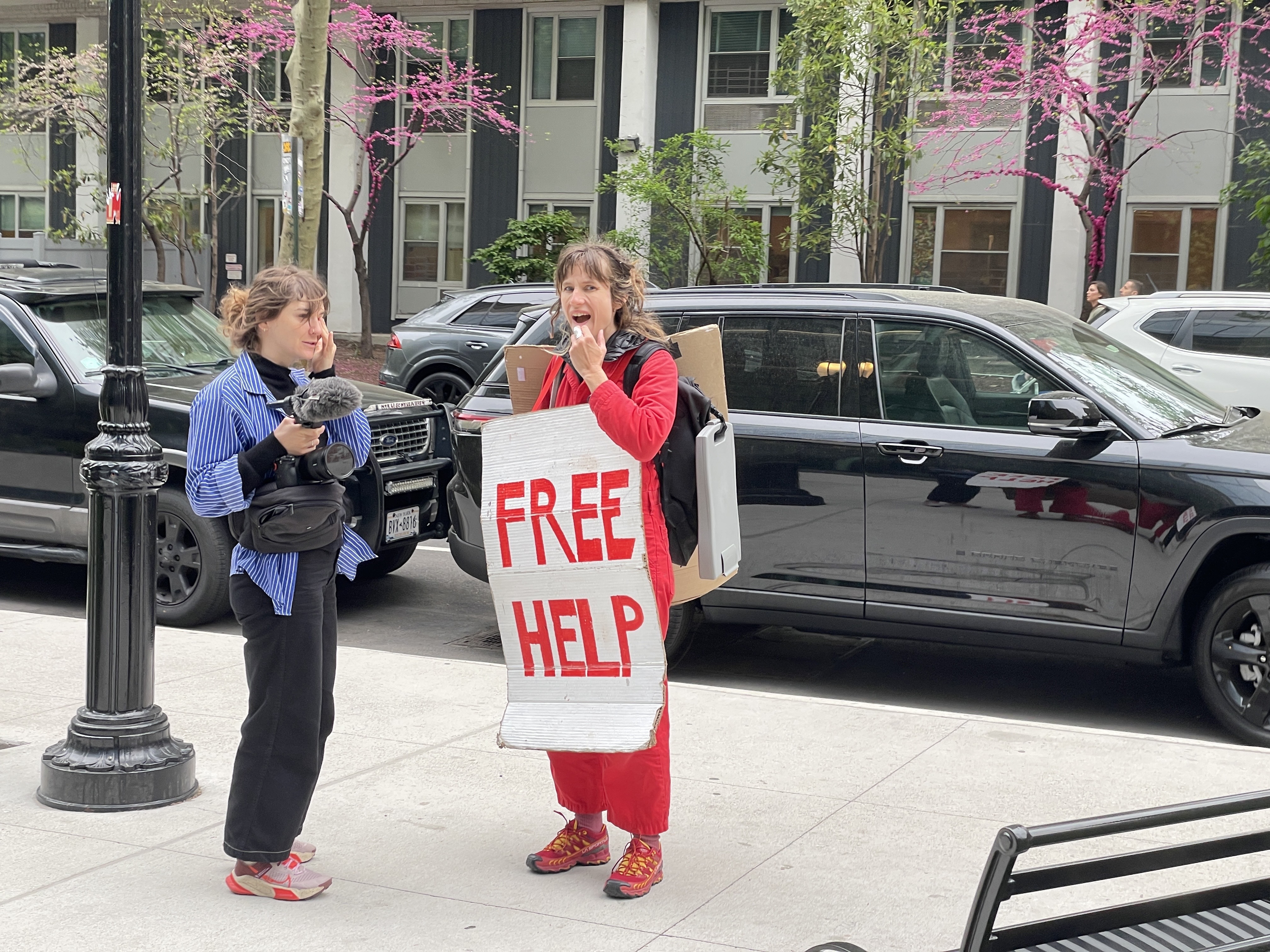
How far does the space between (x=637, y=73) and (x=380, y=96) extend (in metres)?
4.91

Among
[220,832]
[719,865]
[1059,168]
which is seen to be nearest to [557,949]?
[719,865]

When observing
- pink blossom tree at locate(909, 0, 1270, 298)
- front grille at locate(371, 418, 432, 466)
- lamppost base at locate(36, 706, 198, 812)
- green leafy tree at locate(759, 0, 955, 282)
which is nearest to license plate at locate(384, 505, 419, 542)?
front grille at locate(371, 418, 432, 466)

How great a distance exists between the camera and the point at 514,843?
4.38 meters

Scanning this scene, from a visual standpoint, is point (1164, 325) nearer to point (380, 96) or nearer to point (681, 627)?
point (681, 627)

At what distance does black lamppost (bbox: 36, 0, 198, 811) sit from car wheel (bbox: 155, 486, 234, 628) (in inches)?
113

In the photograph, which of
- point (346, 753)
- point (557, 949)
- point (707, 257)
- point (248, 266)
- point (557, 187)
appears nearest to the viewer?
point (557, 949)

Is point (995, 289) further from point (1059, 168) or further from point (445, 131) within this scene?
point (445, 131)

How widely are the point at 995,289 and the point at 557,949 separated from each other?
21467 mm

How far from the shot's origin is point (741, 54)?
82.9 feet

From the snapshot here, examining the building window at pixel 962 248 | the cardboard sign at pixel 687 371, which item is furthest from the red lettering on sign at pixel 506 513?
the building window at pixel 962 248

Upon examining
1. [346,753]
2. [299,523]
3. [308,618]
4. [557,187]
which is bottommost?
[346,753]

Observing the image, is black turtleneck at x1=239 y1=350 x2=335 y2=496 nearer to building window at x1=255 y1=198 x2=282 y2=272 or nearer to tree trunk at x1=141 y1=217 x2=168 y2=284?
tree trunk at x1=141 y1=217 x2=168 y2=284

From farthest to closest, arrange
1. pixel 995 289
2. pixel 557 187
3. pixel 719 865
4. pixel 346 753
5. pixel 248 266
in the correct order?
pixel 248 266, pixel 557 187, pixel 995 289, pixel 346 753, pixel 719 865

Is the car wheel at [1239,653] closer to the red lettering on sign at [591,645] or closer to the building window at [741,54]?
the red lettering on sign at [591,645]
